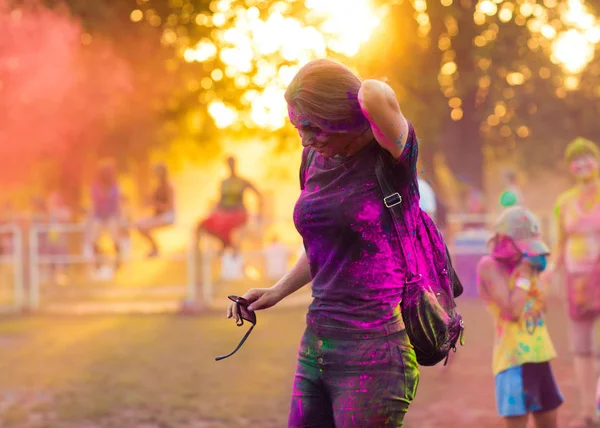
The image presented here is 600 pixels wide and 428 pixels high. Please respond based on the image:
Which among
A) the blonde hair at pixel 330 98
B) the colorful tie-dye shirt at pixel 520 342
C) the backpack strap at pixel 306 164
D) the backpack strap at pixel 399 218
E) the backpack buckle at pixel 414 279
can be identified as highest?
the blonde hair at pixel 330 98

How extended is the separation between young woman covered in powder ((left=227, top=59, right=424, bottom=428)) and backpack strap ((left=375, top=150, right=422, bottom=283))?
0.07 feet

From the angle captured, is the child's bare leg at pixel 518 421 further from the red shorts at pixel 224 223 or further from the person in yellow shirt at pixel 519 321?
the red shorts at pixel 224 223

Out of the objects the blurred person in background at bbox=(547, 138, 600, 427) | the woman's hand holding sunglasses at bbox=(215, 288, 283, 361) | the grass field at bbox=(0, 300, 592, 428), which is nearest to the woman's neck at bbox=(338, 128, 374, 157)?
the woman's hand holding sunglasses at bbox=(215, 288, 283, 361)

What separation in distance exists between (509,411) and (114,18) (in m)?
18.1

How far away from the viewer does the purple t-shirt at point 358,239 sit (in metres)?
2.89

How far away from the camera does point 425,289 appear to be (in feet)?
9.46

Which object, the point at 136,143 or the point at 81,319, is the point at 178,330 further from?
the point at 136,143

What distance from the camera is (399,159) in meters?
2.78

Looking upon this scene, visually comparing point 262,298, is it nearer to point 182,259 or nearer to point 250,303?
point 250,303

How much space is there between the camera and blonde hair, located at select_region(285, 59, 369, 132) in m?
2.80

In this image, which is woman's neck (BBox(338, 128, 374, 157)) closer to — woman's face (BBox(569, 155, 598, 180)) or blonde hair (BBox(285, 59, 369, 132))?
blonde hair (BBox(285, 59, 369, 132))

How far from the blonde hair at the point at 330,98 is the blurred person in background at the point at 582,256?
13.9 feet

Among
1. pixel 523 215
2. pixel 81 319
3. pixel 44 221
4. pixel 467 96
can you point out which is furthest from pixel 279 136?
pixel 523 215

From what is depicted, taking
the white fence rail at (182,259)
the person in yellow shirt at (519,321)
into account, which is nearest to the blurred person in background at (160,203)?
the white fence rail at (182,259)
